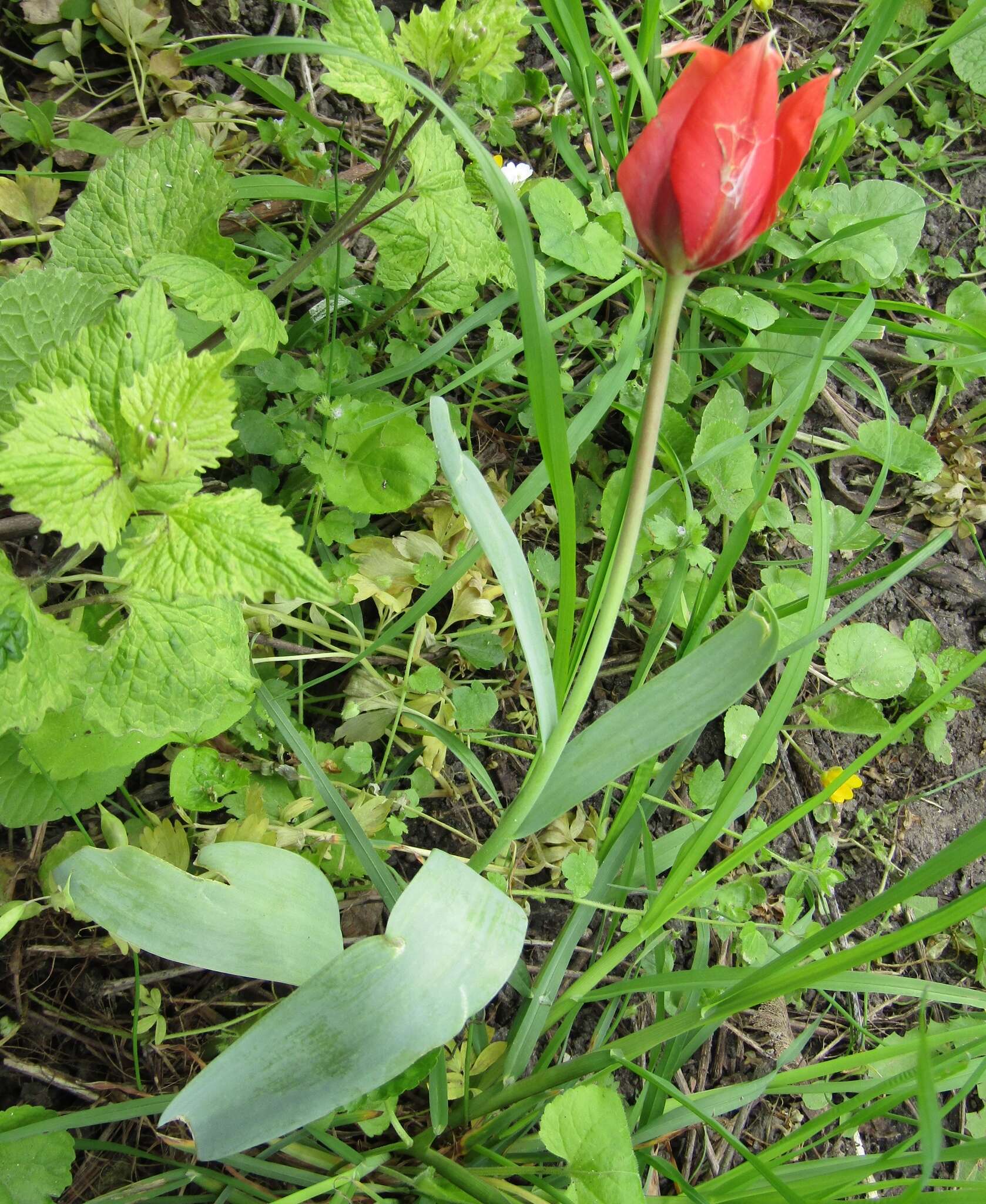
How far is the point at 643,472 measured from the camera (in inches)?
28.9

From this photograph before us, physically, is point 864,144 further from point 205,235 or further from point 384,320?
point 205,235

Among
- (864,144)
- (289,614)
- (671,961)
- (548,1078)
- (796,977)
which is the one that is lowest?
(671,961)

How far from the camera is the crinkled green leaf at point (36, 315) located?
0.84m

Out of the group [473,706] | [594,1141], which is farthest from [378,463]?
[594,1141]

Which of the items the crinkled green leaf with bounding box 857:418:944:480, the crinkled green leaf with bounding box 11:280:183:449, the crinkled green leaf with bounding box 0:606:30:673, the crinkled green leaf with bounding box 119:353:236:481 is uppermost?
the crinkled green leaf with bounding box 11:280:183:449

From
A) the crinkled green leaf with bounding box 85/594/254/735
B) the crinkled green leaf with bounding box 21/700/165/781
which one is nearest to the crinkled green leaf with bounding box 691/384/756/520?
the crinkled green leaf with bounding box 85/594/254/735

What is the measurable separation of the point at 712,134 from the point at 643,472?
26 cm

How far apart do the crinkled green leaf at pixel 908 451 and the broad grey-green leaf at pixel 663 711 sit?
0.87 m

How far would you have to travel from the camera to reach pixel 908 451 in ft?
4.99

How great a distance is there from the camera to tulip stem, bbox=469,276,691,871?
70 centimetres

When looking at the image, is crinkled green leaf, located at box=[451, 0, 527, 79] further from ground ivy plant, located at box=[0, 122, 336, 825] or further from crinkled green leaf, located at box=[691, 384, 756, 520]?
crinkled green leaf, located at box=[691, 384, 756, 520]

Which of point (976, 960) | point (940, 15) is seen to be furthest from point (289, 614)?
point (940, 15)

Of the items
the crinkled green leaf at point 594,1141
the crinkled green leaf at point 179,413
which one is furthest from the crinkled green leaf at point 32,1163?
the crinkled green leaf at point 179,413

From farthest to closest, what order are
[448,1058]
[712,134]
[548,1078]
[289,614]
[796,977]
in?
[289,614], [448,1058], [548,1078], [796,977], [712,134]
